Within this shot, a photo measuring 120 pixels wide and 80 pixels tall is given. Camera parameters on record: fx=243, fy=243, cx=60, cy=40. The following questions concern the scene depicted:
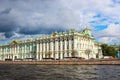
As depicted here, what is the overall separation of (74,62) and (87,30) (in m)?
45.5

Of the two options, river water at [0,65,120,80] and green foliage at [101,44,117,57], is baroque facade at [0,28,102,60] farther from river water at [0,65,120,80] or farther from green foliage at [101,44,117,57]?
river water at [0,65,120,80]

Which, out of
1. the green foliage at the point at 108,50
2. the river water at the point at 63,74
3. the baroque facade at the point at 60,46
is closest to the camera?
the river water at the point at 63,74

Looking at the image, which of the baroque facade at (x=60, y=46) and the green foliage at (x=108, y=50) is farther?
the green foliage at (x=108, y=50)

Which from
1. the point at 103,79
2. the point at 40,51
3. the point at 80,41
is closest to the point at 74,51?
the point at 80,41

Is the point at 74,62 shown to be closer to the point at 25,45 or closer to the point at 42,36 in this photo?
the point at 42,36

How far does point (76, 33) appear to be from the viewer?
112 m

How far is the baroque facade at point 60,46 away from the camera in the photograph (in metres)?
113

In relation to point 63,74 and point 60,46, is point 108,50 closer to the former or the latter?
point 60,46

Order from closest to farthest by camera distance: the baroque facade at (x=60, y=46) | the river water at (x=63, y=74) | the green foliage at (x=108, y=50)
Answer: the river water at (x=63, y=74) → the baroque facade at (x=60, y=46) → the green foliage at (x=108, y=50)

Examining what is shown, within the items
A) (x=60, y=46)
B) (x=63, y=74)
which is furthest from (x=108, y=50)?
(x=63, y=74)

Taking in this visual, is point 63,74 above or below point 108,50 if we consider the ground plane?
below

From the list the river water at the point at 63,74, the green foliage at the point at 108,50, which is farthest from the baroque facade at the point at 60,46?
the river water at the point at 63,74

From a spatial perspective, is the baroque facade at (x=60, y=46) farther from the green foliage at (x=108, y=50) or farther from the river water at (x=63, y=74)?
the river water at (x=63, y=74)

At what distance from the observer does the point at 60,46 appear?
118312 millimetres
